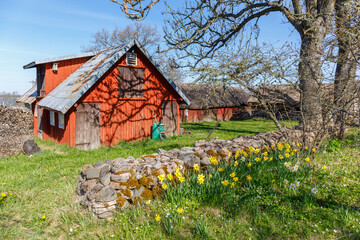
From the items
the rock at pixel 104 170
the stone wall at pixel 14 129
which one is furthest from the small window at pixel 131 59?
the rock at pixel 104 170

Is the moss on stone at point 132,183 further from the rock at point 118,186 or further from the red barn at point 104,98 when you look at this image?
the red barn at point 104,98

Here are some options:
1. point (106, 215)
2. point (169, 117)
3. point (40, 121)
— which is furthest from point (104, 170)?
point (40, 121)

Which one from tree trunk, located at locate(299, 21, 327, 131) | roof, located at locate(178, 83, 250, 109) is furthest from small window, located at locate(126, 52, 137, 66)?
roof, located at locate(178, 83, 250, 109)

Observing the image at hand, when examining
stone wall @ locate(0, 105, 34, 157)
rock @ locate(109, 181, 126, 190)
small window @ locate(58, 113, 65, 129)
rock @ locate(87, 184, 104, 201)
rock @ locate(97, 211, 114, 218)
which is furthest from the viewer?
small window @ locate(58, 113, 65, 129)

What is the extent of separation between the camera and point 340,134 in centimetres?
878

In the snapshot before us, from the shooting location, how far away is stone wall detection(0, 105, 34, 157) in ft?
30.9

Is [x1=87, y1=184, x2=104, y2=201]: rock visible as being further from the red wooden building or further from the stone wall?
the red wooden building

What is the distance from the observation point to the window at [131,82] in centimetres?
1180

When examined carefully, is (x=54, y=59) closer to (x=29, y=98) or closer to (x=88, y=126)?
(x=88, y=126)

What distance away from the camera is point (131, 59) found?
12008 millimetres

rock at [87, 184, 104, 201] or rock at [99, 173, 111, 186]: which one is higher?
rock at [99, 173, 111, 186]

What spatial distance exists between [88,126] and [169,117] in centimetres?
469

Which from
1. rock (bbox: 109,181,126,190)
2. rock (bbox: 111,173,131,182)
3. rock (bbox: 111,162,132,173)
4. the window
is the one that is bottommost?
rock (bbox: 109,181,126,190)

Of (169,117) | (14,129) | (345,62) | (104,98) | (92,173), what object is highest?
(345,62)
